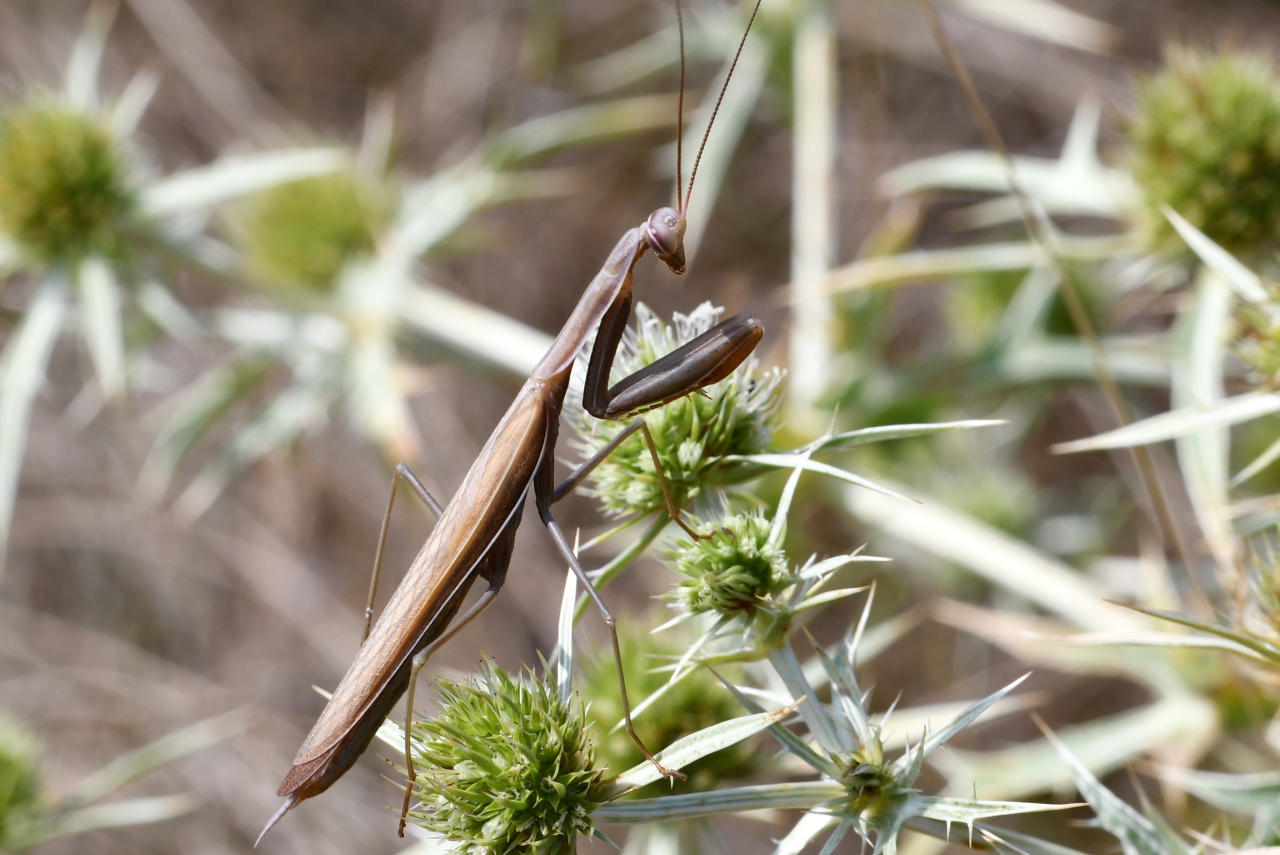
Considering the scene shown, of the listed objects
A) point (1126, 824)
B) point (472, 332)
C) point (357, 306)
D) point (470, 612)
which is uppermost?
point (357, 306)

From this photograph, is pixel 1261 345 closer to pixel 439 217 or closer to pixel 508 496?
pixel 508 496

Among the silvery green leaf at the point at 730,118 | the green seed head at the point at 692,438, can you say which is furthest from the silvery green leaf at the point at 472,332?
the green seed head at the point at 692,438

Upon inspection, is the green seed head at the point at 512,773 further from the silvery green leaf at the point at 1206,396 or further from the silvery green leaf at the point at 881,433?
the silvery green leaf at the point at 1206,396

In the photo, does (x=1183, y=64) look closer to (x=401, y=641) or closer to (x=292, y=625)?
(x=401, y=641)

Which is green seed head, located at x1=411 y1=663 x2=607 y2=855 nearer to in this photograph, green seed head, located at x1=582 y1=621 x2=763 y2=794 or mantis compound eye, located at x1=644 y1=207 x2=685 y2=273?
green seed head, located at x1=582 y1=621 x2=763 y2=794

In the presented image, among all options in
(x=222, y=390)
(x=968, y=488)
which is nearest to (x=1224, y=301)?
(x=968, y=488)

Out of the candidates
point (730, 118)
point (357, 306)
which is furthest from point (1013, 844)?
point (730, 118)
